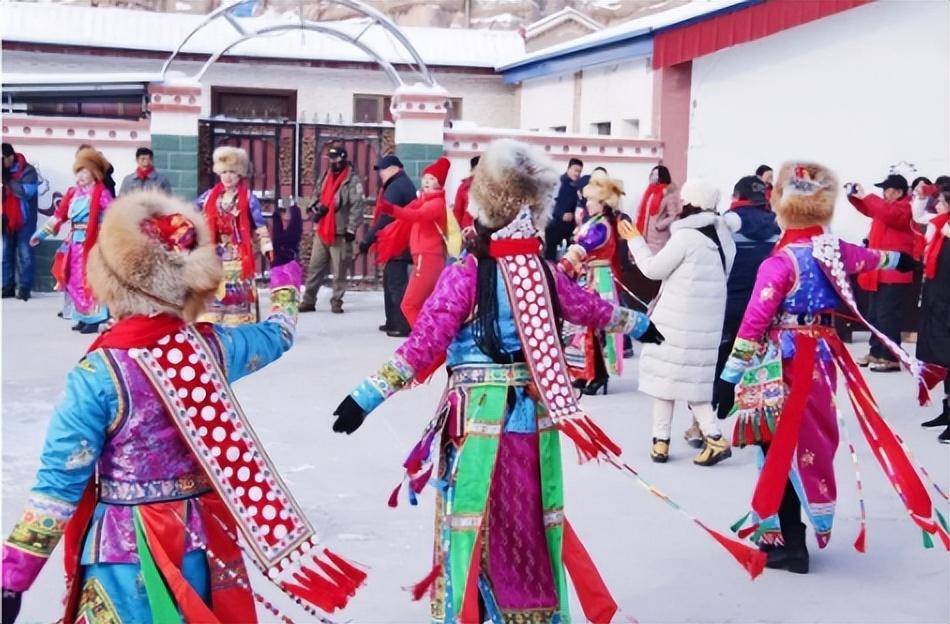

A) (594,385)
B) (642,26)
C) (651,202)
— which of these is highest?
(642,26)

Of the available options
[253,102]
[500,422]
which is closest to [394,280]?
[500,422]

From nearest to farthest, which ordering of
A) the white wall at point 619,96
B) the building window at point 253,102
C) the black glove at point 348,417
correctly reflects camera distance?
the black glove at point 348,417 < the white wall at point 619,96 < the building window at point 253,102

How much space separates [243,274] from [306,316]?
15.7 feet

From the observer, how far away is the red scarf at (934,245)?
792 centimetres

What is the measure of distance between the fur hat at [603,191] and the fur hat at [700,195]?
1.20 meters

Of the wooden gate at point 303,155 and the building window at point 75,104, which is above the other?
the building window at point 75,104

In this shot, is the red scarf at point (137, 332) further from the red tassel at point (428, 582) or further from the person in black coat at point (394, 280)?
the person in black coat at point (394, 280)

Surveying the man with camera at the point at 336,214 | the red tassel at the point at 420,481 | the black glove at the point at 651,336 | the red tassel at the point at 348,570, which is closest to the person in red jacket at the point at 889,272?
the man with camera at the point at 336,214

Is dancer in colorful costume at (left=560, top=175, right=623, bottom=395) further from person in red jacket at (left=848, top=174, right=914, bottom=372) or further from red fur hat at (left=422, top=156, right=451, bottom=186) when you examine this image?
person in red jacket at (left=848, top=174, right=914, bottom=372)

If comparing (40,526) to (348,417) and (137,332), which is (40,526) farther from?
(348,417)

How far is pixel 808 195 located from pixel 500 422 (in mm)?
1835

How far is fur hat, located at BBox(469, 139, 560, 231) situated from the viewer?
3898 mm

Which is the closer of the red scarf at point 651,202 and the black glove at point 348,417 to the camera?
the black glove at point 348,417

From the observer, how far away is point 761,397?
4926mm
